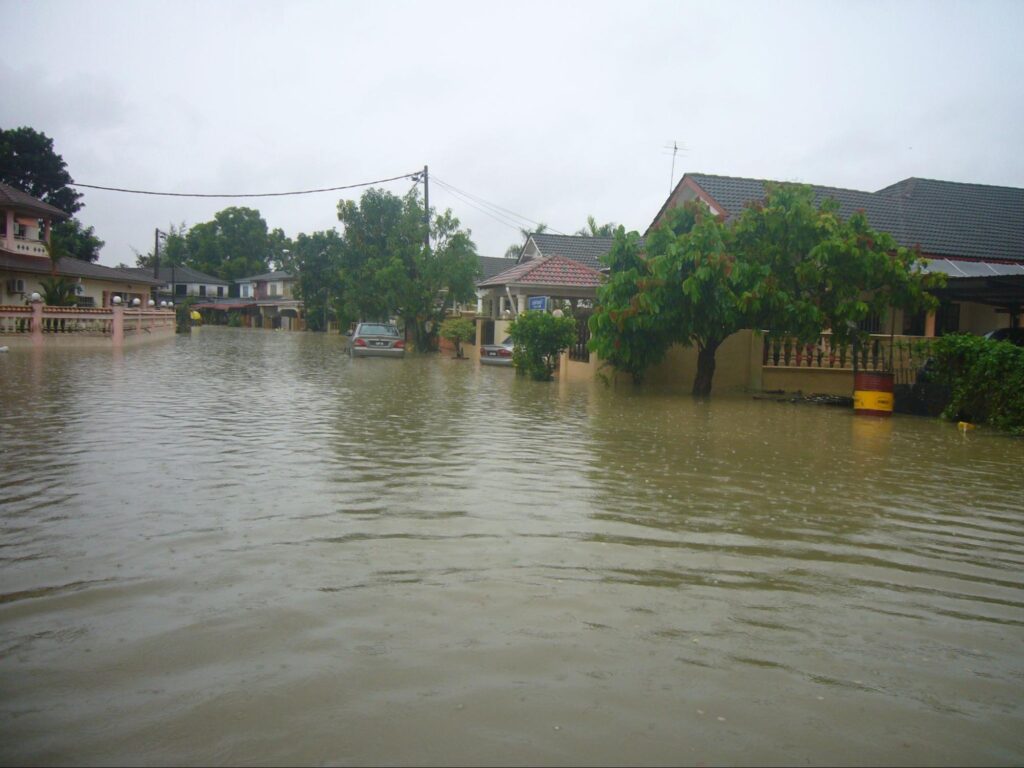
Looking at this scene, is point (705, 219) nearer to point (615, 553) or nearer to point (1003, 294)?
point (1003, 294)

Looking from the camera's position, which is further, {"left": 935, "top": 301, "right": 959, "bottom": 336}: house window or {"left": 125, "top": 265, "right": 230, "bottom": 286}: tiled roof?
{"left": 125, "top": 265, "right": 230, "bottom": 286}: tiled roof

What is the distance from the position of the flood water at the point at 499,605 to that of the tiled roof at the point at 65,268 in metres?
34.9

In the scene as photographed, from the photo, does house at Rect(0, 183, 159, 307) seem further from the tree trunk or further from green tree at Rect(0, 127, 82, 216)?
the tree trunk

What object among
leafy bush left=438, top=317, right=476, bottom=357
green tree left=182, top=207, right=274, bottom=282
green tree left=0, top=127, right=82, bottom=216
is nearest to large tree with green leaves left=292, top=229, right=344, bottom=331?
green tree left=0, top=127, right=82, bottom=216

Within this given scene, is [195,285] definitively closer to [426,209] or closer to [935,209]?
[426,209]

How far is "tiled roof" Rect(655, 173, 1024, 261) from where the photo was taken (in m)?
26.6

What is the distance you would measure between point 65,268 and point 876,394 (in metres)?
43.7

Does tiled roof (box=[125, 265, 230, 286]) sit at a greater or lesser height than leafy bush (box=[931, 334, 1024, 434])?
greater

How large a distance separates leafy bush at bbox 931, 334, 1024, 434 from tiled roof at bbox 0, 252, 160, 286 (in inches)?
1485

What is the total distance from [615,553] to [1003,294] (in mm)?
15729

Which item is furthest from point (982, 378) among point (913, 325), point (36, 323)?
point (36, 323)

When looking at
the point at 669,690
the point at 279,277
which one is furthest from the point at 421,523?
the point at 279,277

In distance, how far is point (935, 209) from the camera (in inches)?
1132

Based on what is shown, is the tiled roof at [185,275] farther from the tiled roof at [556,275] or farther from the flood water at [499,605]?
the flood water at [499,605]
